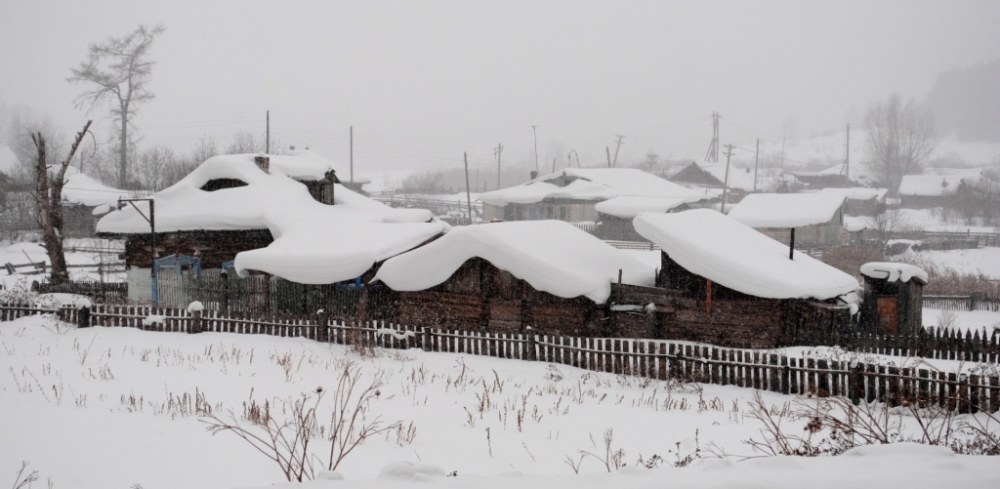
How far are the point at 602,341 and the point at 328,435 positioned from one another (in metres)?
7.02

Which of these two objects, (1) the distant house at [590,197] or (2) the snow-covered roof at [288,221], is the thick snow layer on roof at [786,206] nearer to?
(1) the distant house at [590,197]

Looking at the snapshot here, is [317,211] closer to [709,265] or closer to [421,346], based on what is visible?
[421,346]

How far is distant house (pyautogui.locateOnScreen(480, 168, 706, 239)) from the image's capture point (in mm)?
46406

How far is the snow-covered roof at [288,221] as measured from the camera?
1783cm

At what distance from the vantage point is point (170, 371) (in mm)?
10219

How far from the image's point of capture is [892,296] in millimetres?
17172

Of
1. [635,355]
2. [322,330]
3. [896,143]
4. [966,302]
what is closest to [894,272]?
[635,355]

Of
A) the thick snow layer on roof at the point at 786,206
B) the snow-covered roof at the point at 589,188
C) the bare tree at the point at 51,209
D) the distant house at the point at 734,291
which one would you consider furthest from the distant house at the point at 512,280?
the snow-covered roof at the point at 589,188

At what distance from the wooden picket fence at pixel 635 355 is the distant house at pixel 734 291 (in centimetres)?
147

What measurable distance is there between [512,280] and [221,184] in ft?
44.9

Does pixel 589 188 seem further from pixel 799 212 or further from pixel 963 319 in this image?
pixel 963 319

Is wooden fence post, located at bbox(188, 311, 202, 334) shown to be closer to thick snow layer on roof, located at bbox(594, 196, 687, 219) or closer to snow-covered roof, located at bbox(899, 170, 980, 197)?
thick snow layer on roof, located at bbox(594, 196, 687, 219)

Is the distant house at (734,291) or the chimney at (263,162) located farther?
the chimney at (263,162)

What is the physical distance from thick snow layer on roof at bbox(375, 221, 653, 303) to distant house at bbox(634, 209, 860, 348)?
3.75 ft
